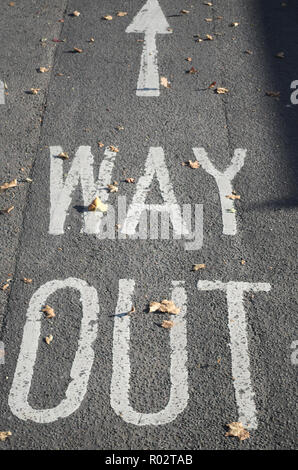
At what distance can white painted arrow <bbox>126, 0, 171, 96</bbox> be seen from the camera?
752cm

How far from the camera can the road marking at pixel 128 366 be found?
165 inches

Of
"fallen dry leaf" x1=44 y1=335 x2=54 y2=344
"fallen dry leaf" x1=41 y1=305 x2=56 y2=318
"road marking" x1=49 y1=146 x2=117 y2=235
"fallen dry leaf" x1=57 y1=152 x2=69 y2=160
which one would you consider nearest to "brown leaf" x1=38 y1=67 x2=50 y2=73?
"road marking" x1=49 y1=146 x2=117 y2=235

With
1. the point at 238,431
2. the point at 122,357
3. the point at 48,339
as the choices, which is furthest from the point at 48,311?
the point at 238,431

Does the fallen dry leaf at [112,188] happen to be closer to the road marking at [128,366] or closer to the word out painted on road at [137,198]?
the word out painted on road at [137,198]

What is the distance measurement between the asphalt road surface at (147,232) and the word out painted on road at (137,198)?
18 mm

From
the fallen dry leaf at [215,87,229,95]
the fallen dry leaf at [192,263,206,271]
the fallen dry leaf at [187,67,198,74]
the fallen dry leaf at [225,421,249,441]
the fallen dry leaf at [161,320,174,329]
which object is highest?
the fallen dry leaf at [187,67,198,74]

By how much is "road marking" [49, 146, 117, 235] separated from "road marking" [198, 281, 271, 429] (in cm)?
136

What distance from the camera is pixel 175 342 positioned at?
465 cm

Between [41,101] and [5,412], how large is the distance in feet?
13.6

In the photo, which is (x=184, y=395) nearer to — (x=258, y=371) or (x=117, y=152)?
(x=258, y=371)

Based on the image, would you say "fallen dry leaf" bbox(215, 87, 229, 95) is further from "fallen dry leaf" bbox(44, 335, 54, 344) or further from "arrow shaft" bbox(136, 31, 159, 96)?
"fallen dry leaf" bbox(44, 335, 54, 344)

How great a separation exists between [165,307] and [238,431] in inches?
47.0

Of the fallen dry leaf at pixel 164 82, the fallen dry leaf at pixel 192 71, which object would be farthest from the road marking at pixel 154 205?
the fallen dry leaf at pixel 192 71

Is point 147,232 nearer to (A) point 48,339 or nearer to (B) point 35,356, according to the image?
(A) point 48,339
